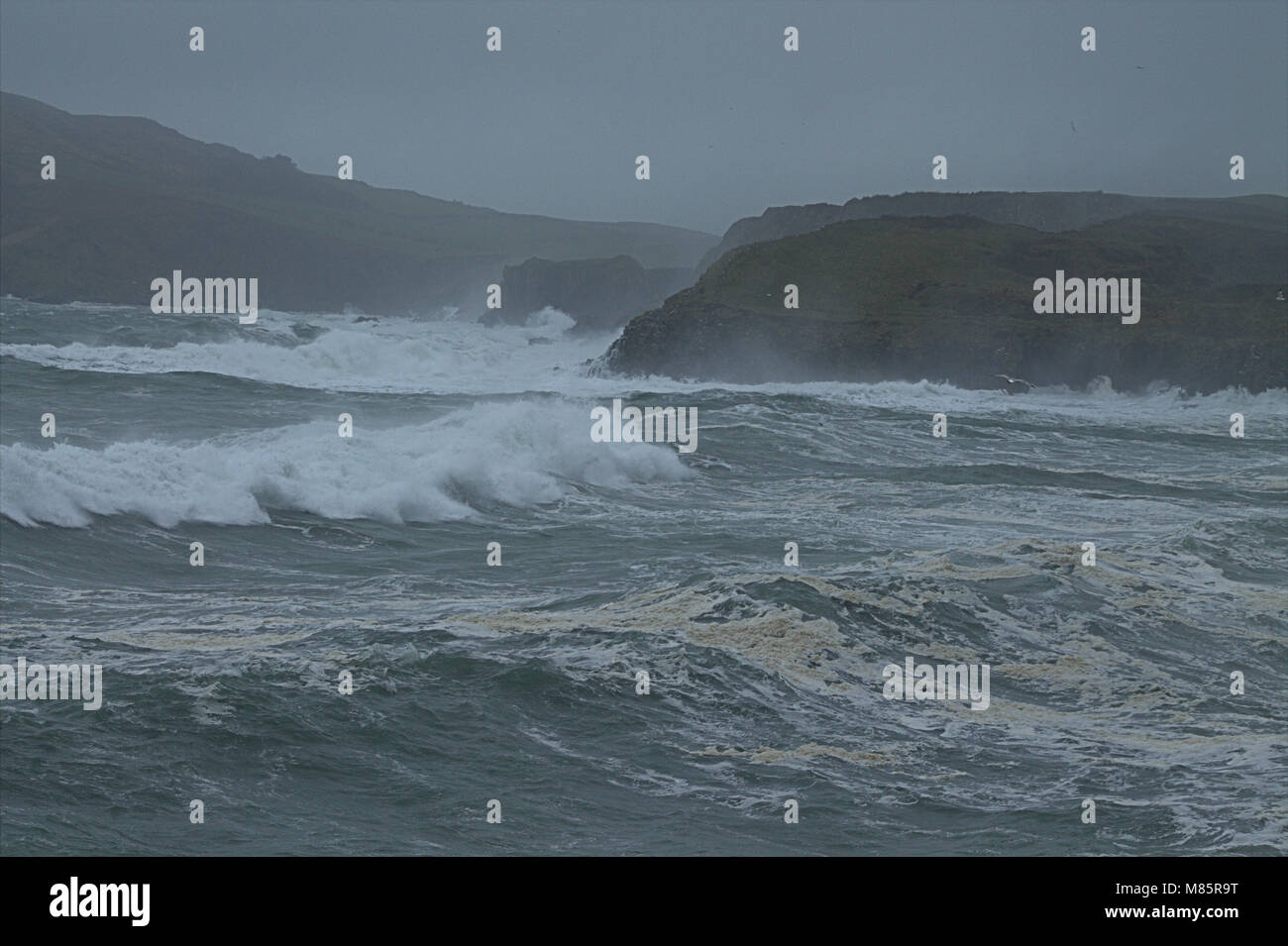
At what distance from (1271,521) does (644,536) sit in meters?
8.97

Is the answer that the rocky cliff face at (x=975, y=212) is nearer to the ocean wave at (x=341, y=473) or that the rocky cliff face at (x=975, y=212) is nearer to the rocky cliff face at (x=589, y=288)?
the rocky cliff face at (x=589, y=288)

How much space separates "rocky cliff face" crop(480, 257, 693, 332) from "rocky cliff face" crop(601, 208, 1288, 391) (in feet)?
101

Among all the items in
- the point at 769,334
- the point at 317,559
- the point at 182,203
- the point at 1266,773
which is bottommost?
the point at 1266,773

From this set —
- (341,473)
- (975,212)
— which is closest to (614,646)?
(341,473)

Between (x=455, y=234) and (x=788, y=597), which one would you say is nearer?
(x=788, y=597)

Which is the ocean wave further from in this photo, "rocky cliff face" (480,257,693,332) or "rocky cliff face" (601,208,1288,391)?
"rocky cliff face" (480,257,693,332)

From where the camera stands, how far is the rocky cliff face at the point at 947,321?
5081 cm

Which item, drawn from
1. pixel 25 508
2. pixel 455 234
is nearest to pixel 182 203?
pixel 455 234

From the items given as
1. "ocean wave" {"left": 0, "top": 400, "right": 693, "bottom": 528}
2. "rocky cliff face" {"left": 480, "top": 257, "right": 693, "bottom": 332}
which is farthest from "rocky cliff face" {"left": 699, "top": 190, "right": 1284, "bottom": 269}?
"ocean wave" {"left": 0, "top": 400, "right": 693, "bottom": 528}

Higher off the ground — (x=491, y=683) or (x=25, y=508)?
(x=25, y=508)

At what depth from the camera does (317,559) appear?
15.5 metres

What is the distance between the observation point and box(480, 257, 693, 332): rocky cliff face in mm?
99050

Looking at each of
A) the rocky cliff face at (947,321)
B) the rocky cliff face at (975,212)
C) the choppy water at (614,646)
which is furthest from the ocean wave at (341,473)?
the rocky cliff face at (975,212)

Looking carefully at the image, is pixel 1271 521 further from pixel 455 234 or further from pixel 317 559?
pixel 455 234
